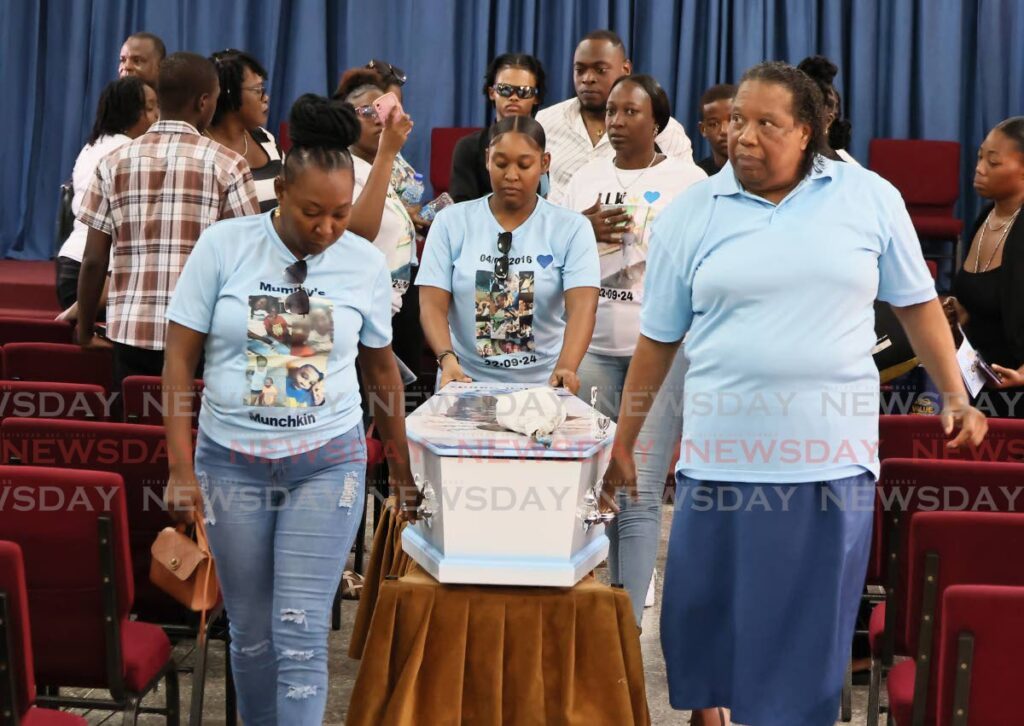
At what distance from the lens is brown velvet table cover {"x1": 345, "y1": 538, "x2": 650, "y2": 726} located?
116 inches

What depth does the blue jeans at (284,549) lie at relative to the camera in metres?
2.93

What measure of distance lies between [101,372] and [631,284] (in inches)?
70.3

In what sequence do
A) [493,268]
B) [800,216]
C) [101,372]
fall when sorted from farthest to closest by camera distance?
[101,372]
[493,268]
[800,216]

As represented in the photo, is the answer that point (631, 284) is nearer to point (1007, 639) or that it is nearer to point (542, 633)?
point (542, 633)

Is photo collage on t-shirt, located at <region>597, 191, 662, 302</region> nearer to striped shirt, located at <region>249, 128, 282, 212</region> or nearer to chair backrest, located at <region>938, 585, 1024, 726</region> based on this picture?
striped shirt, located at <region>249, 128, 282, 212</region>

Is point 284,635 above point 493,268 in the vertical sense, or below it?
below

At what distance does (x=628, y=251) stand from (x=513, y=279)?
48cm

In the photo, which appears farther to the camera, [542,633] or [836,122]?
[836,122]

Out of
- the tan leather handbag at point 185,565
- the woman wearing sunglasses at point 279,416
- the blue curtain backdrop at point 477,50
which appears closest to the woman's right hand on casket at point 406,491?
the woman wearing sunglasses at point 279,416

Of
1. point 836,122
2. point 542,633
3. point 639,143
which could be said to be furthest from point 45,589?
point 836,122

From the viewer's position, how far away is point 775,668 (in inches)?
115

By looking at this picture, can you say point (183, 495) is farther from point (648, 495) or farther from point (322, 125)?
point (648, 495)

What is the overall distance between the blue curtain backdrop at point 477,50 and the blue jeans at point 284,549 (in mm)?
Answer: 6228

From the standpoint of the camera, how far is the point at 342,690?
3998 millimetres
